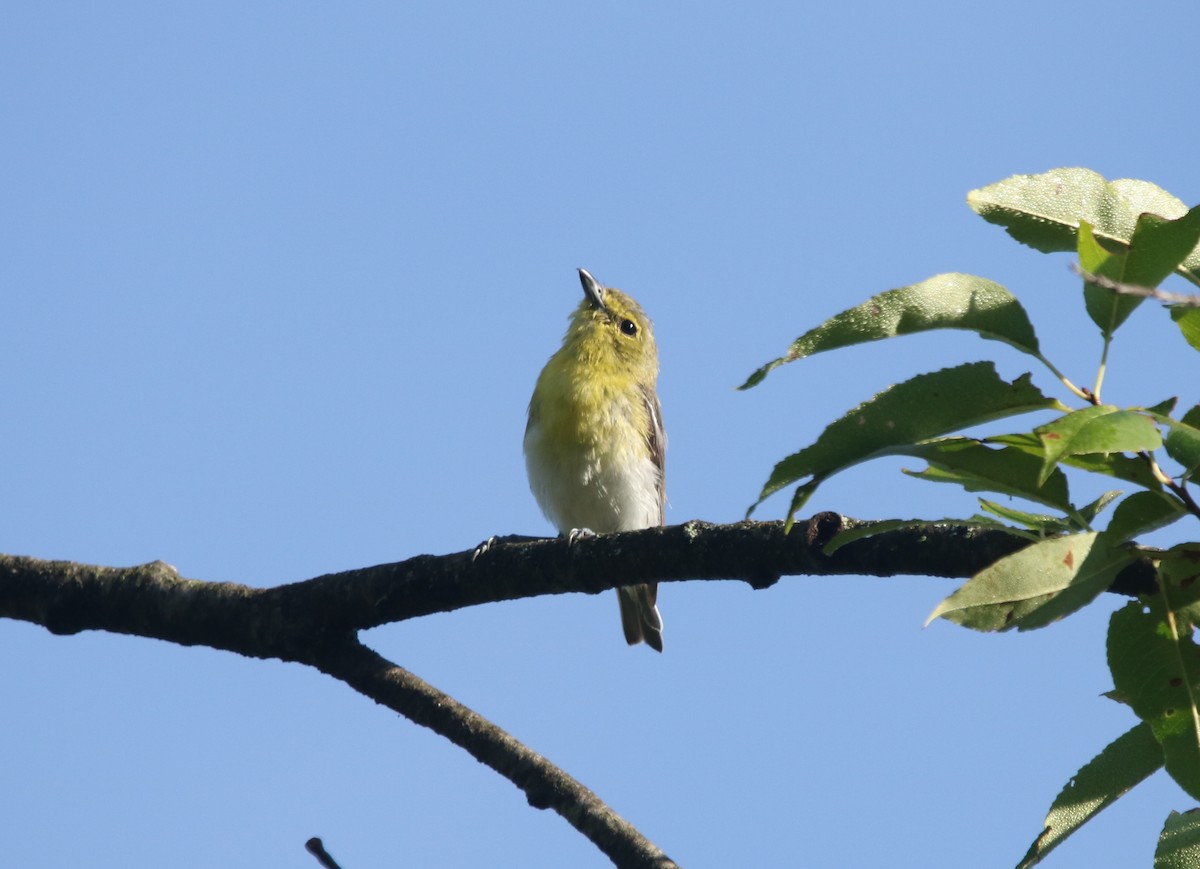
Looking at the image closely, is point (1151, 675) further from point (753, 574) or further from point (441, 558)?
point (441, 558)

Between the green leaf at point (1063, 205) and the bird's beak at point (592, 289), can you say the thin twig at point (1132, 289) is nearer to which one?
the green leaf at point (1063, 205)

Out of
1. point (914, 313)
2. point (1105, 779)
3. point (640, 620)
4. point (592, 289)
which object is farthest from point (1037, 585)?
point (592, 289)

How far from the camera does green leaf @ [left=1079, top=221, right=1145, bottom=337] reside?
2.22 metres

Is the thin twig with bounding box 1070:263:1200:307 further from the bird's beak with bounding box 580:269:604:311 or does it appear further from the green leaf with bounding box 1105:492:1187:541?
the bird's beak with bounding box 580:269:604:311

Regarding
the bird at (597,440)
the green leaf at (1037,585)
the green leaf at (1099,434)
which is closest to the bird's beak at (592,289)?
the bird at (597,440)

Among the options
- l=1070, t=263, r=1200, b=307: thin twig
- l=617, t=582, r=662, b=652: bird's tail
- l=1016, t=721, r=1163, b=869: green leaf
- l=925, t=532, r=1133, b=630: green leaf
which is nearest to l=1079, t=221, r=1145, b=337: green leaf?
l=1070, t=263, r=1200, b=307: thin twig

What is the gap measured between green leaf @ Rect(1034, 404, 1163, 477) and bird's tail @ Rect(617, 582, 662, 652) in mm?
8818

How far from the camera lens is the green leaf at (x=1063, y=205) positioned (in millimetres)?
2576

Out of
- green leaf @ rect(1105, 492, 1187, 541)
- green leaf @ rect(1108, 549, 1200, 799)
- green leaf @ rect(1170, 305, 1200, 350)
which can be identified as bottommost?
green leaf @ rect(1108, 549, 1200, 799)

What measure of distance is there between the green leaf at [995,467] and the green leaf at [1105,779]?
22.4 inches

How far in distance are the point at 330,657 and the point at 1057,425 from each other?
8.69ft

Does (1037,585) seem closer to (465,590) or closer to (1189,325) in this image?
(1189,325)

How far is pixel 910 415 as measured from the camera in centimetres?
238

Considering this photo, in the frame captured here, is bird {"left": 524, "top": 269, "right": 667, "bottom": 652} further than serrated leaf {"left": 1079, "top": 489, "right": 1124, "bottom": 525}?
Yes
